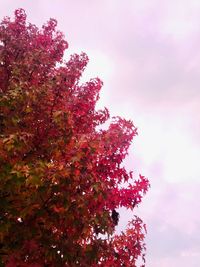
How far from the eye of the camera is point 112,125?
40.7 ft

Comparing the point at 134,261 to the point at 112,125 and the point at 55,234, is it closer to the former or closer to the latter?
the point at 55,234

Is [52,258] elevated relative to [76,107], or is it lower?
lower

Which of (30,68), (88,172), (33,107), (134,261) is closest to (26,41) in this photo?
(30,68)

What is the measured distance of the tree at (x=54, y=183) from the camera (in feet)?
31.4

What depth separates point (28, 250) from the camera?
1030cm

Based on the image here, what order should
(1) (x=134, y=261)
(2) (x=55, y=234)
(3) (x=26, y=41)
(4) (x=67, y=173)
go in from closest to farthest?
(4) (x=67, y=173)
(2) (x=55, y=234)
(1) (x=134, y=261)
(3) (x=26, y=41)

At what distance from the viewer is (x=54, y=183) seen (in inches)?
384

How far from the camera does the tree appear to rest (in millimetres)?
9570

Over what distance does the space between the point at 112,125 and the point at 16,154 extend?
3240mm

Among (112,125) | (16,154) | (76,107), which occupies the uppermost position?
(76,107)

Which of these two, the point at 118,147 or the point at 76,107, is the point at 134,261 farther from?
the point at 76,107

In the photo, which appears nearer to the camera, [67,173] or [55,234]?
[67,173]

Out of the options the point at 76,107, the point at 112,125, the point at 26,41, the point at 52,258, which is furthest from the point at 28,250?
the point at 26,41

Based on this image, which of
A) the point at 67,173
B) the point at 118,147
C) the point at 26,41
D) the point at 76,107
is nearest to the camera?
the point at 67,173
